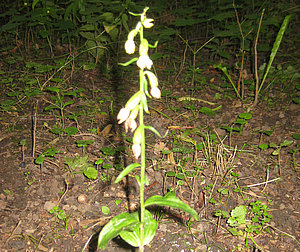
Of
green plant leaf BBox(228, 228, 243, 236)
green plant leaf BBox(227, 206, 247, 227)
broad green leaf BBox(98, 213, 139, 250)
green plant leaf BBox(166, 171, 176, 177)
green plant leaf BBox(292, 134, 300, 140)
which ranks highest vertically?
broad green leaf BBox(98, 213, 139, 250)

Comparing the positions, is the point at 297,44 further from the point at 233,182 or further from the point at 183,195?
the point at 183,195

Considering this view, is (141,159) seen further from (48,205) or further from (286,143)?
(286,143)

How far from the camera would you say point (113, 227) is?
157 centimetres

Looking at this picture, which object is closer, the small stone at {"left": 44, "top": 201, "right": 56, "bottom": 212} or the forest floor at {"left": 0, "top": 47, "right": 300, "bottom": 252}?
the forest floor at {"left": 0, "top": 47, "right": 300, "bottom": 252}

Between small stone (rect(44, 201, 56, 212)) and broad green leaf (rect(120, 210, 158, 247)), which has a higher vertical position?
broad green leaf (rect(120, 210, 158, 247))

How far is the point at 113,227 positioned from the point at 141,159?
1.32 feet

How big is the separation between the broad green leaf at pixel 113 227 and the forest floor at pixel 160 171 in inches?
19.1

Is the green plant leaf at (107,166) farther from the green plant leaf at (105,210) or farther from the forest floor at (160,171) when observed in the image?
the green plant leaf at (105,210)

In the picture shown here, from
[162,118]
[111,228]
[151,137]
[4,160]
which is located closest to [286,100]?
[162,118]

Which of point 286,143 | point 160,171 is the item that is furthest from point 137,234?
point 286,143

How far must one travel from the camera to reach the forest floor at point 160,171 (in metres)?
2.15

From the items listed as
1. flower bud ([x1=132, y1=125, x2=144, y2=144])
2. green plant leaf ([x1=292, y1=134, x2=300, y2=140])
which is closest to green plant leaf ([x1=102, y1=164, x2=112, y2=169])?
flower bud ([x1=132, y1=125, x2=144, y2=144])

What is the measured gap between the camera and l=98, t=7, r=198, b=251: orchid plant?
1.41m

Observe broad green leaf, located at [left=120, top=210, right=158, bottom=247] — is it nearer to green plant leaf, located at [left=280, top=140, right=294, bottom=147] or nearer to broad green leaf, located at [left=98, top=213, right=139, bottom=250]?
broad green leaf, located at [left=98, top=213, right=139, bottom=250]
